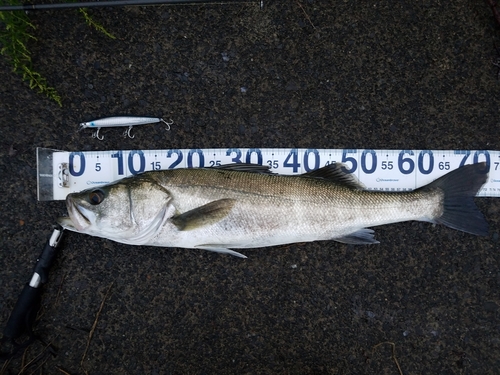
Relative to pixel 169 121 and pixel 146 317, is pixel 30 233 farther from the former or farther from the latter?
pixel 169 121

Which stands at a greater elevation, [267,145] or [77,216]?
[267,145]

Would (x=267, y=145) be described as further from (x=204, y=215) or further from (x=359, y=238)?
(x=359, y=238)

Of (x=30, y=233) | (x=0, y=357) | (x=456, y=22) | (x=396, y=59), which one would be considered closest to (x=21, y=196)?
(x=30, y=233)

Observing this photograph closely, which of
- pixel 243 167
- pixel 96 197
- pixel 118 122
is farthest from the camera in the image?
pixel 118 122

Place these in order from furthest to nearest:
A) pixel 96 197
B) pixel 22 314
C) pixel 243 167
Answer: pixel 22 314 < pixel 243 167 < pixel 96 197

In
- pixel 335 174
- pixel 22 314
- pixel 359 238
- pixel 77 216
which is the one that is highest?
pixel 335 174

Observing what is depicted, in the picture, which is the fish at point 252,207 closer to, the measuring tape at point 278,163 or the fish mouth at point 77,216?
the fish mouth at point 77,216

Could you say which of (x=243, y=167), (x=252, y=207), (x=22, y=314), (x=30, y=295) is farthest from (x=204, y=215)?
(x=22, y=314)

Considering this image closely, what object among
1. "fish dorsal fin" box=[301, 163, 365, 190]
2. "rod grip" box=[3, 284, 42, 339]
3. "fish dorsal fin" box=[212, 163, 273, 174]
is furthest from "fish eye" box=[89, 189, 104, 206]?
"fish dorsal fin" box=[301, 163, 365, 190]
